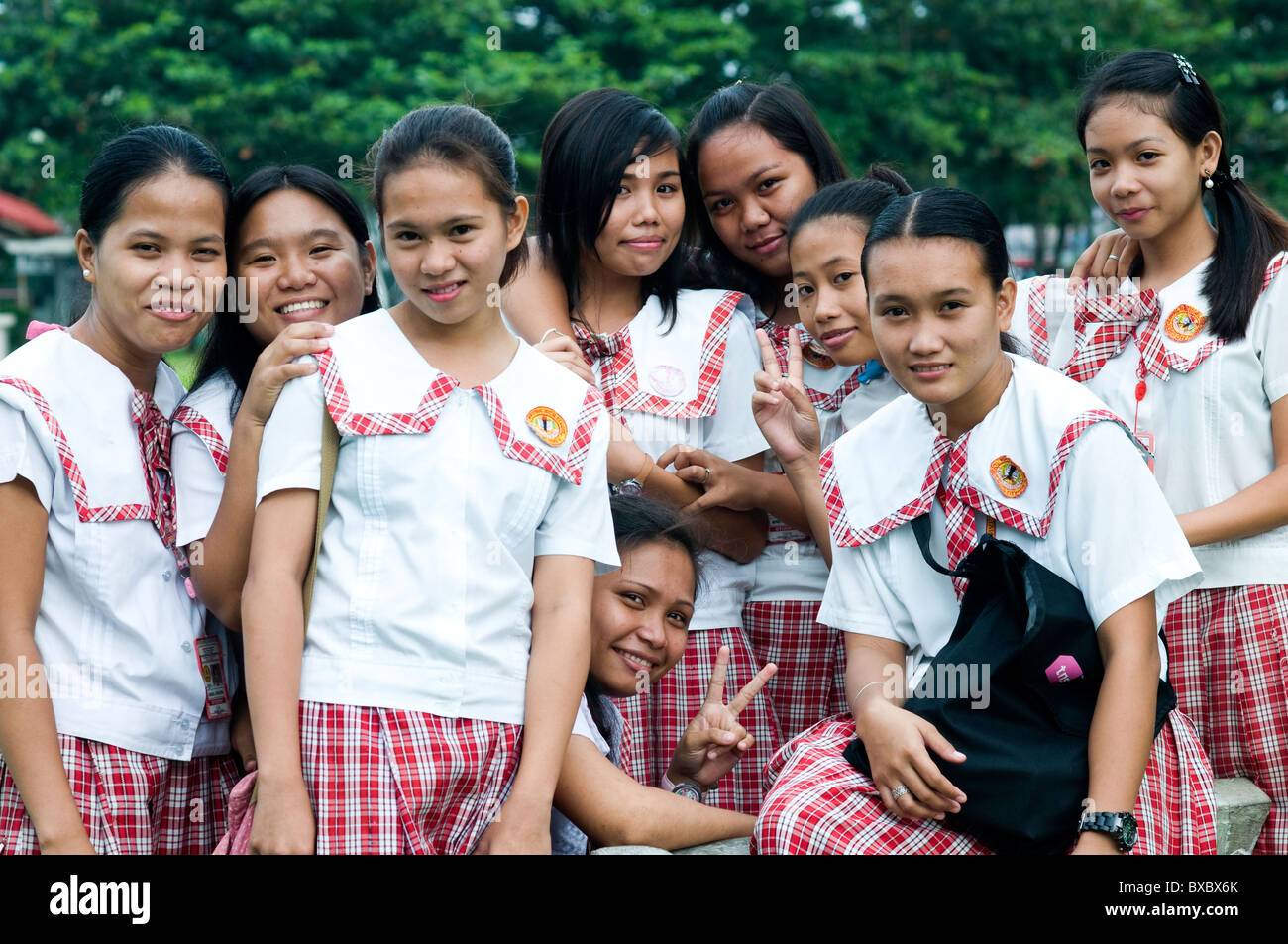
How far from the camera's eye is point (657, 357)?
127 inches

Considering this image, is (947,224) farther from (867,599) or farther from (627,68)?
(627,68)

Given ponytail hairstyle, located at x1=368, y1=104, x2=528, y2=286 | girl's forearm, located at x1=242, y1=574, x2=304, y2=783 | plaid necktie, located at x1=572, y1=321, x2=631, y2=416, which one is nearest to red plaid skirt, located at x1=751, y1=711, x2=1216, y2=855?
girl's forearm, located at x1=242, y1=574, x2=304, y2=783

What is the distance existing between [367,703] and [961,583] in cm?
113

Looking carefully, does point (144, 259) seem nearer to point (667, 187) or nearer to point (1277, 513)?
point (667, 187)

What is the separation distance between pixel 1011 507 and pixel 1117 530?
20 cm

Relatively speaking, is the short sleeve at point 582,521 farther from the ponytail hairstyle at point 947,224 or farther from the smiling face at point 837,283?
the smiling face at point 837,283

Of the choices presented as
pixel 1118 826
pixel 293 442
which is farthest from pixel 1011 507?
pixel 293 442

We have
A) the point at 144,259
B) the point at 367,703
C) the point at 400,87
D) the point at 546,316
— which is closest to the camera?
the point at 367,703

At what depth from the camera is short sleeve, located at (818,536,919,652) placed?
2682 mm

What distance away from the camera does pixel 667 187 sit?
3281 mm

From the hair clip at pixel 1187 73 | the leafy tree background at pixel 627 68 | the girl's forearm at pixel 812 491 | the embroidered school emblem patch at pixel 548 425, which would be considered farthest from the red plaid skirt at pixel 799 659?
the leafy tree background at pixel 627 68

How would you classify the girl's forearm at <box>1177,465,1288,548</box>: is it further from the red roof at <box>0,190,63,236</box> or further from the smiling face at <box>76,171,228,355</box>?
the red roof at <box>0,190,63,236</box>

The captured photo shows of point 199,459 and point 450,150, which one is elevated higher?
point 450,150

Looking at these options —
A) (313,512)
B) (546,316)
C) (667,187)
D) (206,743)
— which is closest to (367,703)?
(313,512)
